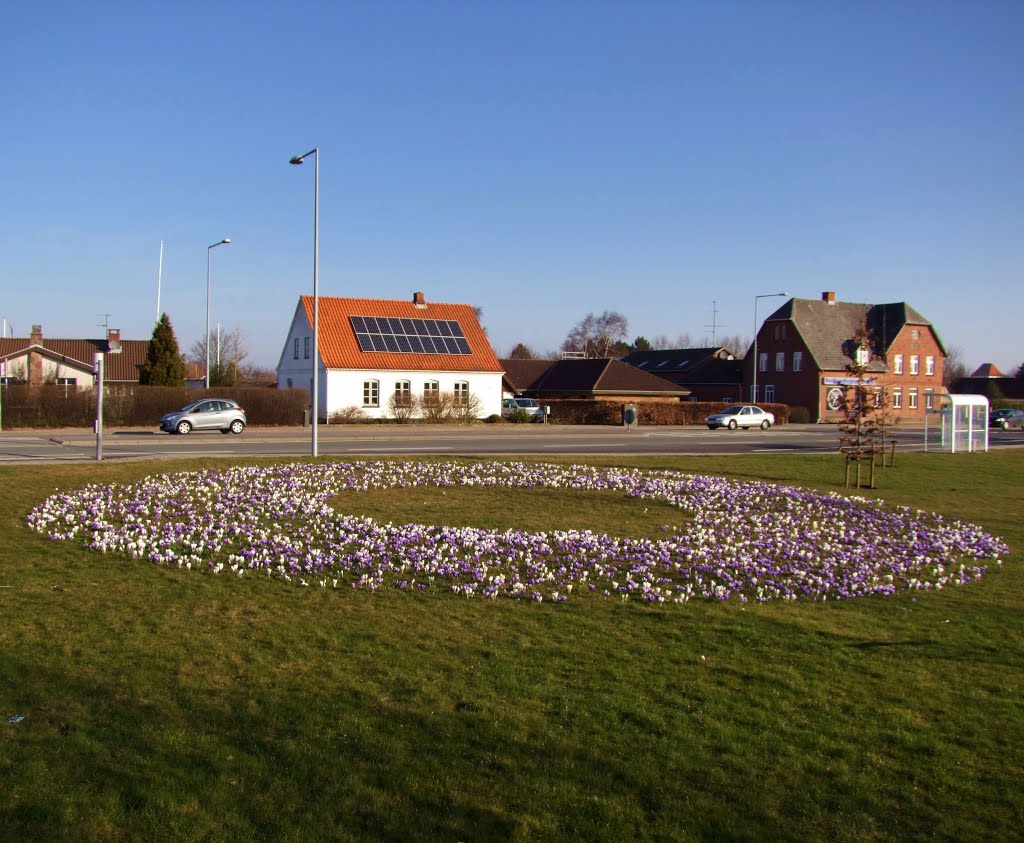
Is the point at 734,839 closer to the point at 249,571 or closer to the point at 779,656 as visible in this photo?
the point at 779,656

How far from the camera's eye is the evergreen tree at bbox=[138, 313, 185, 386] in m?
47.1

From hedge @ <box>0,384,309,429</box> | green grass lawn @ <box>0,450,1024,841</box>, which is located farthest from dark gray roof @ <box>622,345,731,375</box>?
green grass lawn @ <box>0,450,1024,841</box>

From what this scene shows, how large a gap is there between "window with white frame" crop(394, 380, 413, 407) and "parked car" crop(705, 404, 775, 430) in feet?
58.2

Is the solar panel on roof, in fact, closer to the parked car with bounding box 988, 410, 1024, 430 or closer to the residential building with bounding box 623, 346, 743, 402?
the residential building with bounding box 623, 346, 743, 402

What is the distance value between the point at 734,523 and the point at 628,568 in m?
4.10

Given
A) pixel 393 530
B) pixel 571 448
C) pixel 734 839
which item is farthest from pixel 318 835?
pixel 571 448

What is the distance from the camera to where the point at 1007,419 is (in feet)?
210

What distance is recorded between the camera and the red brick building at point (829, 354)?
73312mm

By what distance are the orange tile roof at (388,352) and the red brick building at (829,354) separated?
1138 inches

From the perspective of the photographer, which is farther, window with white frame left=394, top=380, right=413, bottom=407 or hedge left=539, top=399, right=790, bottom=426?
hedge left=539, top=399, right=790, bottom=426

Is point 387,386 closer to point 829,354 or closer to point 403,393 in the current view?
point 403,393

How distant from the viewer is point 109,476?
17453mm

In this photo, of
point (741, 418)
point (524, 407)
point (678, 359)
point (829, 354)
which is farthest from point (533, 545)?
point (678, 359)

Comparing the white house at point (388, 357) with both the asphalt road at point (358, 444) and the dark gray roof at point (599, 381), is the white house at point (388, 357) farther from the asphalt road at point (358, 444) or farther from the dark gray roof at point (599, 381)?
the dark gray roof at point (599, 381)
